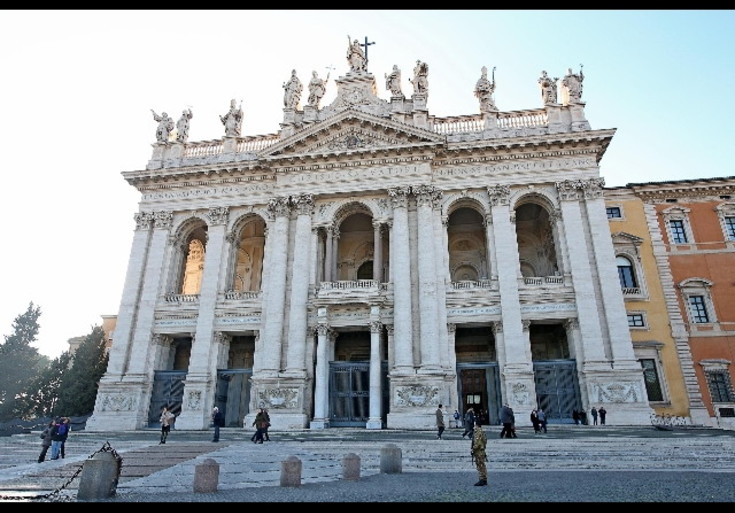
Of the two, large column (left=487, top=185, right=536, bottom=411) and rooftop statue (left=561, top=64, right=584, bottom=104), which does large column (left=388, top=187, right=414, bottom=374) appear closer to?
large column (left=487, top=185, right=536, bottom=411)

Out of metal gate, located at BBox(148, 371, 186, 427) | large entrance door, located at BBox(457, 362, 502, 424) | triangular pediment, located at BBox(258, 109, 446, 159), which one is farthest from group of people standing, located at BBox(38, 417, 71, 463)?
triangular pediment, located at BBox(258, 109, 446, 159)

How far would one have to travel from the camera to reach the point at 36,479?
37.0 feet

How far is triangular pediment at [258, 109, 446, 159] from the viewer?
26734 millimetres

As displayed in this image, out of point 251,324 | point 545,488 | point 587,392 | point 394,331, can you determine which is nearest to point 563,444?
point 545,488

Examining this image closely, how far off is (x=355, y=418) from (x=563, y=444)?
11.1 m

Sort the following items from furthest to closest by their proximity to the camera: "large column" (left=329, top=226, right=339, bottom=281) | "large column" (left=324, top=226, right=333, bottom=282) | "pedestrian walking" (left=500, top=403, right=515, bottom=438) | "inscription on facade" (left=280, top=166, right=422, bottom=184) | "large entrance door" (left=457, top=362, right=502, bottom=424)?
"inscription on facade" (left=280, top=166, right=422, bottom=184)
"large column" (left=329, top=226, right=339, bottom=281)
"large column" (left=324, top=226, right=333, bottom=282)
"large entrance door" (left=457, top=362, right=502, bottom=424)
"pedestrian walking" (left=500, top=403, right=515, bottom=438)

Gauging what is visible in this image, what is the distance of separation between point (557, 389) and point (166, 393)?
19497mm

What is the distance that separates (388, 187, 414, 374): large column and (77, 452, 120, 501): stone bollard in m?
15.2

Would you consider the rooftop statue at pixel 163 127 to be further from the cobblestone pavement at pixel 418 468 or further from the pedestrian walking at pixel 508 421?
the pedestrian walking at pixel 508 421

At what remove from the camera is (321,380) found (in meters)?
23.6

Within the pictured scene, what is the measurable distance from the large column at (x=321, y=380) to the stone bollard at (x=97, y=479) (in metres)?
14.2

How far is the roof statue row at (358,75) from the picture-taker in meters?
27.9

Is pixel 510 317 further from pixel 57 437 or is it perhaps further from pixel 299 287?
pixel 57 437

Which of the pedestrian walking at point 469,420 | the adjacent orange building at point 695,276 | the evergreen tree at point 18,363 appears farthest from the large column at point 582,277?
the evergreen tree at point 18,363
